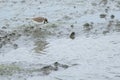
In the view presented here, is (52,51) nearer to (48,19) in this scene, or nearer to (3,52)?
(3,52)

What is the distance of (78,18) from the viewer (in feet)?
48.5

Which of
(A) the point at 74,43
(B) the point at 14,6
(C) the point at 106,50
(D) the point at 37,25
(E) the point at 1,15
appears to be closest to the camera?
(C) the point at 106,50

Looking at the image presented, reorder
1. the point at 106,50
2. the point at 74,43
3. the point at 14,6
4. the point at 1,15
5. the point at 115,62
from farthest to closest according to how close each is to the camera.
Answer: the point at 14,6, the point at 1,15, the point at 74,43, the point at 106,50, the point at 115,62

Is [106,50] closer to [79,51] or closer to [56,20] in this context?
[79,51]

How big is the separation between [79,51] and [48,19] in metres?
4.56

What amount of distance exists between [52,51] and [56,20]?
414 cm

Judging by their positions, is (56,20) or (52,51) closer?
(52,51)

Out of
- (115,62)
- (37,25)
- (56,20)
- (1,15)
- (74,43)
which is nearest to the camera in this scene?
(115,62)

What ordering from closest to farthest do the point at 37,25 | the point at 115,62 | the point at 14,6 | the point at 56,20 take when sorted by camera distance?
1. the point at 115,62
2. the point at 37,25
3. the point at 56,20
4. the point at 14,6

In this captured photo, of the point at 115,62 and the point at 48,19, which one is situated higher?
the point at 48,19

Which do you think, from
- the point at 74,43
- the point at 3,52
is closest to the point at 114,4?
the point at 74,43

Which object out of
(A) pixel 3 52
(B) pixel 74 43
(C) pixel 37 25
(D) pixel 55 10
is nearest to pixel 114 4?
(D) pixel 55 10

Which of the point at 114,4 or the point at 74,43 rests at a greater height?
the point at 114,4

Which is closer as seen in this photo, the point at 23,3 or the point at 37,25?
the point at 37,25
